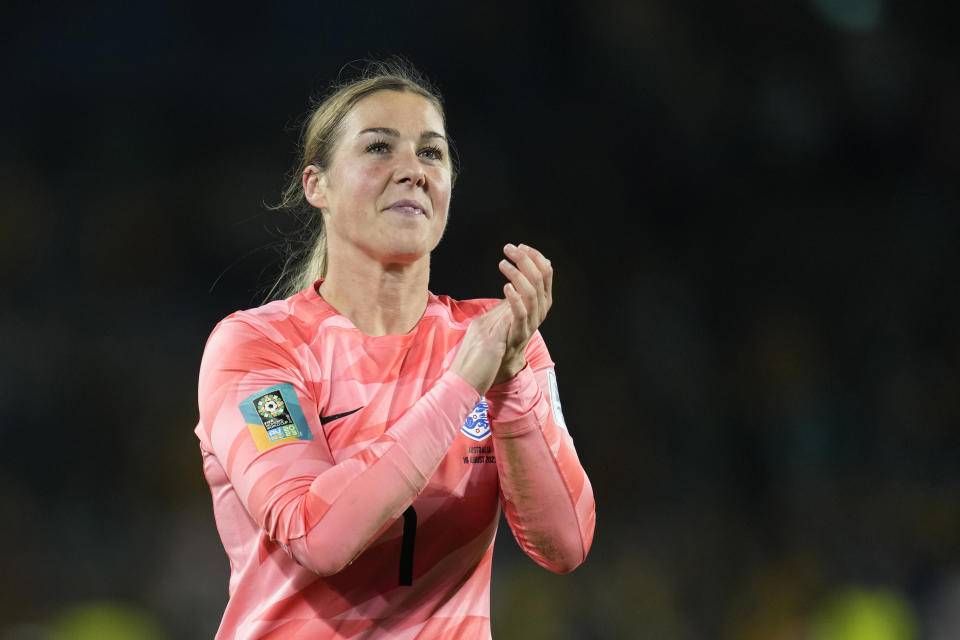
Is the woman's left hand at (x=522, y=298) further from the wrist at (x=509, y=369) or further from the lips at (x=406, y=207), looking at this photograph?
the lips at (x=406, y=207)

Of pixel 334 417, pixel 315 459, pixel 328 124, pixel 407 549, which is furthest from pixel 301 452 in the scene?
pixel 328 124

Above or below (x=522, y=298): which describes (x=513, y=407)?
below

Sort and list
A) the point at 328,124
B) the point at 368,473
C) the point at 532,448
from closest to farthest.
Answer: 1. the point at 368,473
2. the point at 532,448
3. the point at 328,124

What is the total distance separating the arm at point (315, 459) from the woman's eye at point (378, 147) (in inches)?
18.4

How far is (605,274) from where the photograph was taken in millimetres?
5270

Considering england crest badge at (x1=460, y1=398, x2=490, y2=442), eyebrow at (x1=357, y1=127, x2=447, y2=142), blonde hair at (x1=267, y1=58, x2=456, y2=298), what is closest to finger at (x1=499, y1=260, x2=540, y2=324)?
england crest badge at (x1=460, y1=398, x2=490, y2=442)

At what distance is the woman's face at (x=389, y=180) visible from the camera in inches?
71.4

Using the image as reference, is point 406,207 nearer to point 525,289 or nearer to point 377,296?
point 377,296

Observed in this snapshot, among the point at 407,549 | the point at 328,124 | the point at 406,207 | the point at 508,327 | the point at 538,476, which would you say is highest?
the point at 328,124

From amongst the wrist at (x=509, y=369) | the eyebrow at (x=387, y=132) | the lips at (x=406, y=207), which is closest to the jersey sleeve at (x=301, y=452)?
the wrist at (x=509, y=369)

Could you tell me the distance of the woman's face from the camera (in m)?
1.81

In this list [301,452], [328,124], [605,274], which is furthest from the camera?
[605,274]

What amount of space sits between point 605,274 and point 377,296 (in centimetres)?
355

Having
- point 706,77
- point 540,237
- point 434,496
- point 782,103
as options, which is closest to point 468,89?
point 540,237
